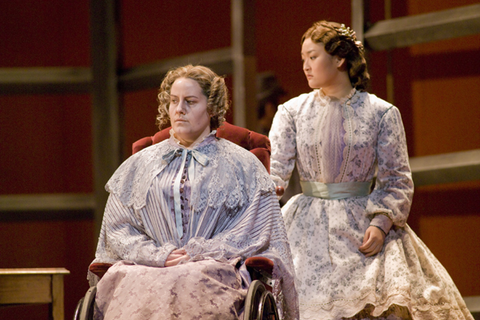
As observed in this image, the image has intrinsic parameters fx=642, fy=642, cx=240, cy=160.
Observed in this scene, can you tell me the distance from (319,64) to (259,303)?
1.50 metres

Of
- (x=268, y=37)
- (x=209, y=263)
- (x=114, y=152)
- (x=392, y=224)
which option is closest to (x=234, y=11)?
(x=268, y=37)

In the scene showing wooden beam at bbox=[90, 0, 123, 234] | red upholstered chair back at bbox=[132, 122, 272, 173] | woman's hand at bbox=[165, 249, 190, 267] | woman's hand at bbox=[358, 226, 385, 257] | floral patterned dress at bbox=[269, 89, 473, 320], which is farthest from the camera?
wooden beam at bbox=[90, 0, 123, 234]

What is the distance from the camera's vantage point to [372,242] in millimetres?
3205

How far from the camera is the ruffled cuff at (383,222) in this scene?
10.6 feet

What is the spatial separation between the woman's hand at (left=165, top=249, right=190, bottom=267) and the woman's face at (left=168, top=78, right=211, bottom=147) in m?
0.57

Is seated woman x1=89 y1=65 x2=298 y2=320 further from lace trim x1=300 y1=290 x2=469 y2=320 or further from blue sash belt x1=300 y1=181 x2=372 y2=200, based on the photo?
blue sash belt x1=300 y1=181 x2=372 y2=200

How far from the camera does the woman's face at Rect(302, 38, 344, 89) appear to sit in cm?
345

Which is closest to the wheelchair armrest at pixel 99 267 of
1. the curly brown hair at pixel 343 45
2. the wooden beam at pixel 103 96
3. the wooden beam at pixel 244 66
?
the curly brown hair at pixel 343 45

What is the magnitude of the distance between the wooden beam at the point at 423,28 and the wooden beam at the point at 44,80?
2.80 meters

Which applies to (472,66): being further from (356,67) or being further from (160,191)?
(160,191)

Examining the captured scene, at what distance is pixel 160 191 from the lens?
9.26 ft

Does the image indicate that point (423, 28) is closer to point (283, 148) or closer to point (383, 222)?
point (283, 148)

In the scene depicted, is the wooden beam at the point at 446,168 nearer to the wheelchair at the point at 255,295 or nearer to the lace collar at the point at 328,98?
the lace collar at the point at 328,98

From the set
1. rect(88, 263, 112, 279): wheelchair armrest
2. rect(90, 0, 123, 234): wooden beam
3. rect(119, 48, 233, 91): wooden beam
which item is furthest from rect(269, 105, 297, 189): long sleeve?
rect(90, 0, 123, 234): wooden beam
